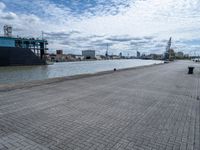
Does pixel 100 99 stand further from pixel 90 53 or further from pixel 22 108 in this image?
pixel 90 53

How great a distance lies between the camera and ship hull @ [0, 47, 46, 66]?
3294 centimetres

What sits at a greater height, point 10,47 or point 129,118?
point 10,47

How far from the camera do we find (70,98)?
586 cm

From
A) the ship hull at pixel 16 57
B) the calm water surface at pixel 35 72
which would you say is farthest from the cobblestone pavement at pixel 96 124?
the ship hull at pixel 16 57

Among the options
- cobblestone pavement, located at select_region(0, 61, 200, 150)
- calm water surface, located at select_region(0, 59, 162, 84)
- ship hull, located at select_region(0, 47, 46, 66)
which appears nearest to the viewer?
cobblestone pavement, located at select_region(0, 61, 200, 150)

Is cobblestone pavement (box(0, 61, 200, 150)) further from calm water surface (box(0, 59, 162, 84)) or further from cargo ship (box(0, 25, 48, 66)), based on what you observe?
cargo ship (box(0, 25, 48, 66))

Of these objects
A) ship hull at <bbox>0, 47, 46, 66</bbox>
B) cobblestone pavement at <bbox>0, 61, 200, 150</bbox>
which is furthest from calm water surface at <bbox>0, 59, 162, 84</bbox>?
cobblestone pavement at <bbox>0, 61, 200, 150</bbox>

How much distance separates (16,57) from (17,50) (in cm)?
155

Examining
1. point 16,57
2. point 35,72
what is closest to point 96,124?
point 35,72

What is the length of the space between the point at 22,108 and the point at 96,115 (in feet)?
7.10

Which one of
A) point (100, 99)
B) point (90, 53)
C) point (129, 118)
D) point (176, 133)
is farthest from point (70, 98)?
point (90, 53)

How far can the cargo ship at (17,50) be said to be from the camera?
33.2m

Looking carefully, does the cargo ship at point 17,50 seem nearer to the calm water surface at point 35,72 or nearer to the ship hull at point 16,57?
the ship hull at point 16,57

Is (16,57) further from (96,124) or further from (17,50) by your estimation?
(96,124)
